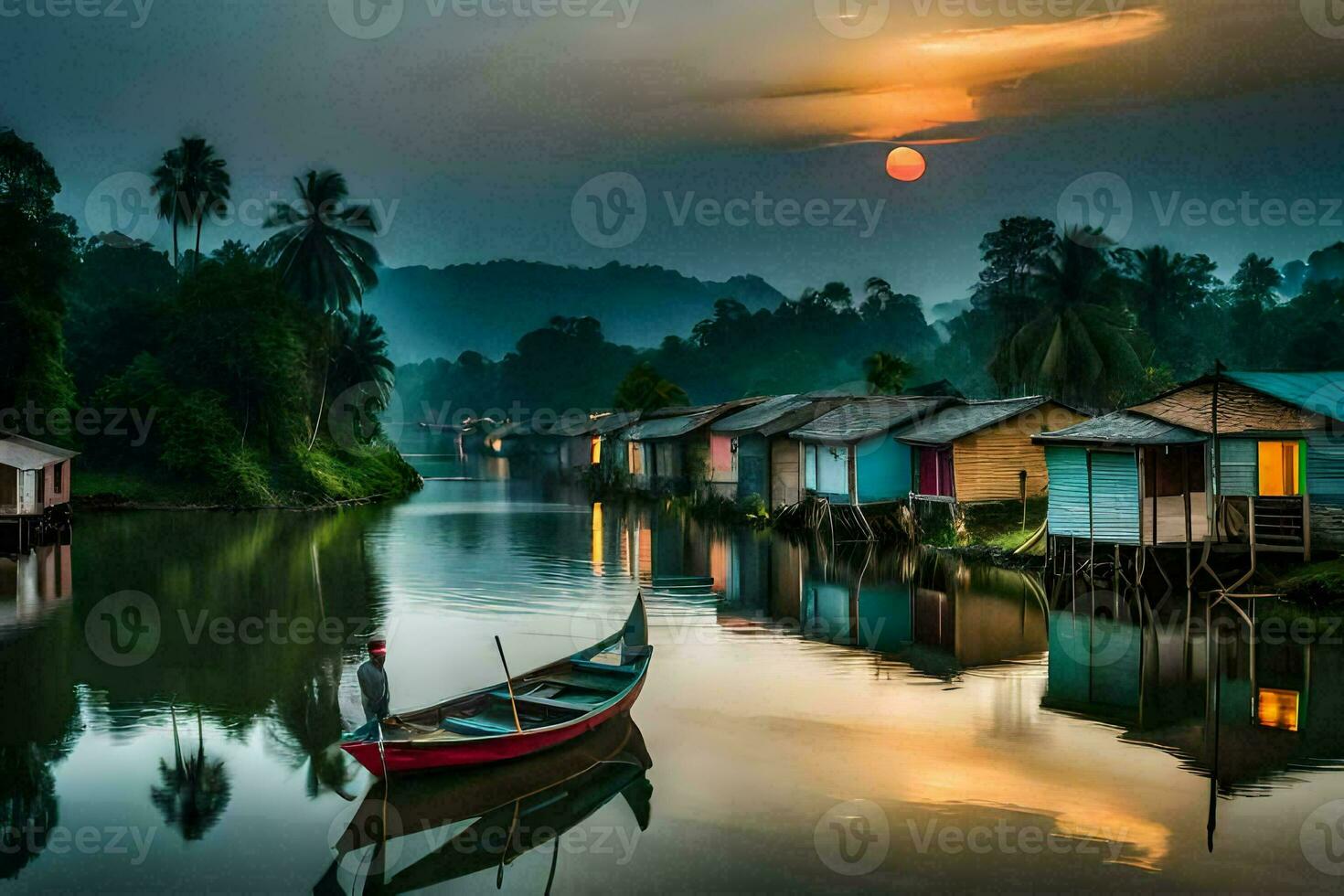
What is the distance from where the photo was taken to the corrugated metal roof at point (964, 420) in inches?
1288

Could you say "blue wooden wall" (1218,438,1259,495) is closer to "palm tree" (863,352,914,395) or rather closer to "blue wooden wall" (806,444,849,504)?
"blue wooden wall" (806,444,849,504)

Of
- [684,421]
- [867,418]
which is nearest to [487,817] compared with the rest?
[867,418]

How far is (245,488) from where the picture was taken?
4866cm

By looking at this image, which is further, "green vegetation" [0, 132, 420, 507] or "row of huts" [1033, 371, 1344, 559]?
"green vegetation" [0, 132, 420, 507]

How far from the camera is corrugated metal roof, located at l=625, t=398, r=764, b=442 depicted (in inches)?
1930

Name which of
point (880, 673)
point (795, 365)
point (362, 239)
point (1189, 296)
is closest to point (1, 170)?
point (362, 239)

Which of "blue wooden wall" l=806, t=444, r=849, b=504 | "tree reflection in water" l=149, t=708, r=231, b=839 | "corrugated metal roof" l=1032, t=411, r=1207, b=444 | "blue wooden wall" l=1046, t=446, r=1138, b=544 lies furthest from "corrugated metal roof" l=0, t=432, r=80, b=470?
"blue wooden wall" l=1046, t=446, r=1138, b=544

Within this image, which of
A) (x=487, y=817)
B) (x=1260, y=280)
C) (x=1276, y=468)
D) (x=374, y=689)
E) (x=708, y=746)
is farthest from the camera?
(x=1260, y=280)

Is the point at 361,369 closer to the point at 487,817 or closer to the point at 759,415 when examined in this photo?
the point at 759,415

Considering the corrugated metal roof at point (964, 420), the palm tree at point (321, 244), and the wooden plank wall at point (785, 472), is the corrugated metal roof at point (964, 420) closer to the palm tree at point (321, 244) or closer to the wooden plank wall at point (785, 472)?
the wooden plank wall at point (785, 472)

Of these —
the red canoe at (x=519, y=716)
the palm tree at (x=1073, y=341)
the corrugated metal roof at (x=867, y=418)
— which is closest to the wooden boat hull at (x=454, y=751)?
the red canoe at (x=519, y=716)

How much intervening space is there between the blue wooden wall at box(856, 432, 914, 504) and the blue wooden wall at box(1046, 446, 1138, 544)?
9789 millimetres

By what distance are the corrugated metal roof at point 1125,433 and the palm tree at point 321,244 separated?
4519 cm

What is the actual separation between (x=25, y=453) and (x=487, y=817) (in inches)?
1092
